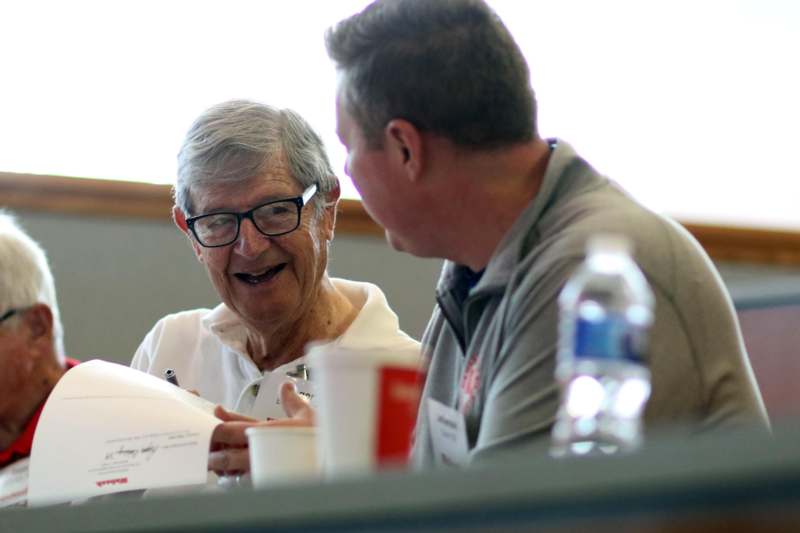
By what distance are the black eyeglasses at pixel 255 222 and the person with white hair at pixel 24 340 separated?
11.2 inches

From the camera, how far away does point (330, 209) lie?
248 centimetres

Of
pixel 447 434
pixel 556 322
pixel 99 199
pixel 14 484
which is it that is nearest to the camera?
pixel 556 322

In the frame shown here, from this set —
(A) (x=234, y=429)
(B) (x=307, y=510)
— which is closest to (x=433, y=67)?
(A) (x=234, y=429)

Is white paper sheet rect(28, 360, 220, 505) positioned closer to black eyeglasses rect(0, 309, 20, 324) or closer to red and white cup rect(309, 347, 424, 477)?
black eyeglasses rect(0, 309, 20, 324)

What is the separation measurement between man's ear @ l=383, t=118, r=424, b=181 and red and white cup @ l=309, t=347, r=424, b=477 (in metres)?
0.53

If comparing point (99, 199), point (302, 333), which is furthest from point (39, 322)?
point (99, 199)

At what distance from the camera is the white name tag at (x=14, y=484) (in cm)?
199

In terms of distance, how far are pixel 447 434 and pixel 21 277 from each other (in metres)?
0.98

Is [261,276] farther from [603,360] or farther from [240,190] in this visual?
[603,360]

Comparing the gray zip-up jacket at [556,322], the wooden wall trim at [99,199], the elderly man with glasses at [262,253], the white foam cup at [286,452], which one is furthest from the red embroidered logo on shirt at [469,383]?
the wooden wall trim at [99,199]

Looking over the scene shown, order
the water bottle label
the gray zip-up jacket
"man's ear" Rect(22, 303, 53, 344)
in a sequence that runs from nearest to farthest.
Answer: the water bottle label → the gray zip-up jacket → "man's ear" Rect(22, 303, 53, 344)

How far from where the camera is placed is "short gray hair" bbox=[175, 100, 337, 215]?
232 centimetres

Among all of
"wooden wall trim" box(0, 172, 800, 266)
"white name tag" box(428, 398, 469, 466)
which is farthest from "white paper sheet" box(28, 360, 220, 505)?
"wooden wall trim" box(0, 172, 800, 266)
